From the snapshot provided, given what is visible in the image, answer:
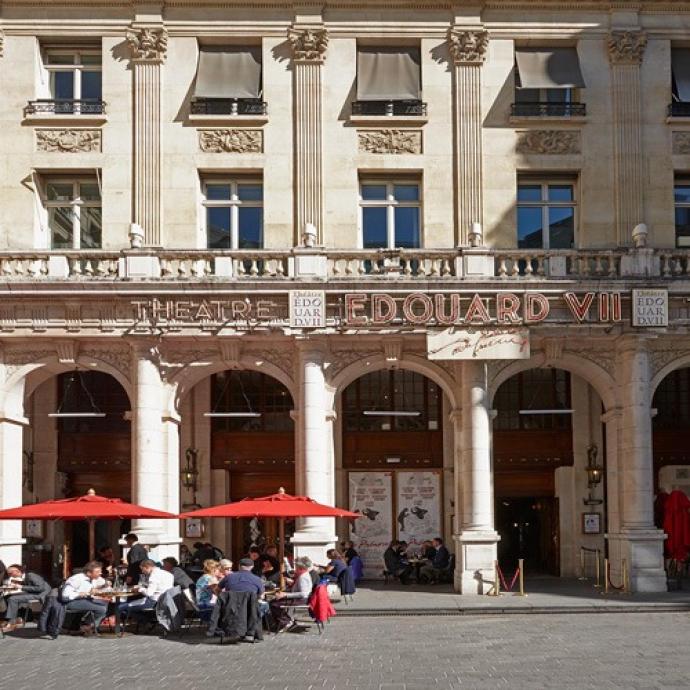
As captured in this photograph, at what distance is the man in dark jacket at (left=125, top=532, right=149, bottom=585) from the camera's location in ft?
71.6

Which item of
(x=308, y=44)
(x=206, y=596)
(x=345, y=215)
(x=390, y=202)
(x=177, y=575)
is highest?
(x=308, y=44)

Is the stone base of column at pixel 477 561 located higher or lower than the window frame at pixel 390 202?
lower

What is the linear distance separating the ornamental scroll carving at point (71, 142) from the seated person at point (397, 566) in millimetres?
12629

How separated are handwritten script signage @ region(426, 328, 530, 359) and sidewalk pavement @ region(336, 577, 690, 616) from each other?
5.53 metres

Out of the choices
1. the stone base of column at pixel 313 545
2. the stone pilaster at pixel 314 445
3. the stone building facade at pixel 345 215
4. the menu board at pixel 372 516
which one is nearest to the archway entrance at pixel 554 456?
the menu board at pixel 372 516

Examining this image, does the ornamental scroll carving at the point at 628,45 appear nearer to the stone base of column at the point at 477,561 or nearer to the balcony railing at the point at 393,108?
the balcony railing at the point at 393,108

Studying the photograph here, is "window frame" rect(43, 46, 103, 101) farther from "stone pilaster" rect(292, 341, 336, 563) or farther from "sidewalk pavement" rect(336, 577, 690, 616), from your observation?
"sidewalk pavement" rect(336, 577, 690, 616)

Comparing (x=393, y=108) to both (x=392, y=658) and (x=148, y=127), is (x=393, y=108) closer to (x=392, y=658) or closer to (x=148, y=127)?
(x=148, y=127)

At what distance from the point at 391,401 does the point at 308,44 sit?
10.0m

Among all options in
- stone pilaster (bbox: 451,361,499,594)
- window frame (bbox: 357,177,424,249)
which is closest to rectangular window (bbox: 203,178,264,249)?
window frame (bbox: 357,177,424,249)

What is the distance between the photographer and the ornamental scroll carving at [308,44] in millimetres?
27719

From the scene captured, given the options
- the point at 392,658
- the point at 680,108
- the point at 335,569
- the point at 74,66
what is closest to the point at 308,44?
the point at 74,66

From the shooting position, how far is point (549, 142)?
27.8 meters

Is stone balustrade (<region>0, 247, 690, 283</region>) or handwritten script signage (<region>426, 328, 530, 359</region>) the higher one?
stone balustrade (<region>0, 247, 690, 283</region>)
